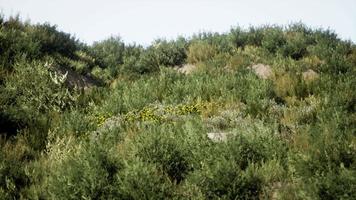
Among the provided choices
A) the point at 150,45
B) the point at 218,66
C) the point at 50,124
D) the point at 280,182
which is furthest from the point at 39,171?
the point at 150,45

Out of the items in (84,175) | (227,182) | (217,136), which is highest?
(217,136)

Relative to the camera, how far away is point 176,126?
719cm

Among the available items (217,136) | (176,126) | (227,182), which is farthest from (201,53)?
(227,182)

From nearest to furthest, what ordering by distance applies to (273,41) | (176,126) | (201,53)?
1. (176,126)
2. (201,53)
3. (273,41)

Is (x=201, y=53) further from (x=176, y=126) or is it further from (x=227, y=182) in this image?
(x=227, y=182)

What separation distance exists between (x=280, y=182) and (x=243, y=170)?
21.6 inches

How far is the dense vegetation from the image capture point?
5.28m

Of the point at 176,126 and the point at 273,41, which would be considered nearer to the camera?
the point at 176,126

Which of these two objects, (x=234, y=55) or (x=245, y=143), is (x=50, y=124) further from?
(x=234, y=55)

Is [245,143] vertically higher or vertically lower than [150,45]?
lower

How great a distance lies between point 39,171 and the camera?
6.07 m

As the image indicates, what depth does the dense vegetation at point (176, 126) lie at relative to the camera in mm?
5281

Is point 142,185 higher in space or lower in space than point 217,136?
lower

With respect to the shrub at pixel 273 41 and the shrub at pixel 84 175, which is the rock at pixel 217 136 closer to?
the shrub at pixel 84 175
